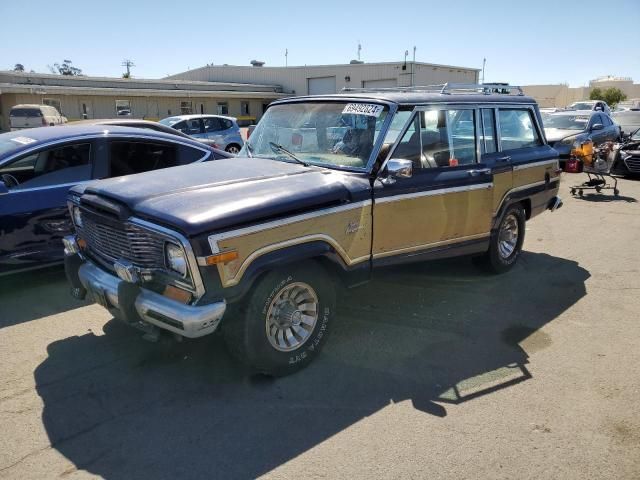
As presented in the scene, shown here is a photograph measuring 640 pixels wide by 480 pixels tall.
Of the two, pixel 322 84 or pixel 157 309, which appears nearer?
pixel 157 309

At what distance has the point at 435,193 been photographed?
4.61 m

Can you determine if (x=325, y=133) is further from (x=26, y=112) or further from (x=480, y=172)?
(x=26, y=112)

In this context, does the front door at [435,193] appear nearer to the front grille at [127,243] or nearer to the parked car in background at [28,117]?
the front grille at [127,243]

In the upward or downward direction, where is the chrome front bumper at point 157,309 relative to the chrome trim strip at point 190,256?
downward

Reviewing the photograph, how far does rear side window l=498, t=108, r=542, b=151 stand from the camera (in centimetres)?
568

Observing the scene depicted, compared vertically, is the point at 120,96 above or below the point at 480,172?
above

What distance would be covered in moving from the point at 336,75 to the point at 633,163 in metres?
36.0

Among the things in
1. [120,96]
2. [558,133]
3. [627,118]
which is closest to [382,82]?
[120,96]

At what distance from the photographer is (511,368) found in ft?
13.0

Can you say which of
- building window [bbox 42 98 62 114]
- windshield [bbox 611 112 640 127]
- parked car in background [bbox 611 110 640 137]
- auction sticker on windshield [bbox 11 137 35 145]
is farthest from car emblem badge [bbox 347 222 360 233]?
building window [bbox 42 98 62 114]

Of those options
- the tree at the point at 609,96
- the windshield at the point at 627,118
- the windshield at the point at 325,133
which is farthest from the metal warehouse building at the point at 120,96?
the tree at the point at 609,96

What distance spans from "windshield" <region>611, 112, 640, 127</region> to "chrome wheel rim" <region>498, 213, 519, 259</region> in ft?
62.3

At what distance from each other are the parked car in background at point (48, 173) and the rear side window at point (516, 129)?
413 centimetres

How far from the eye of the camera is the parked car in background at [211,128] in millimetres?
17922
